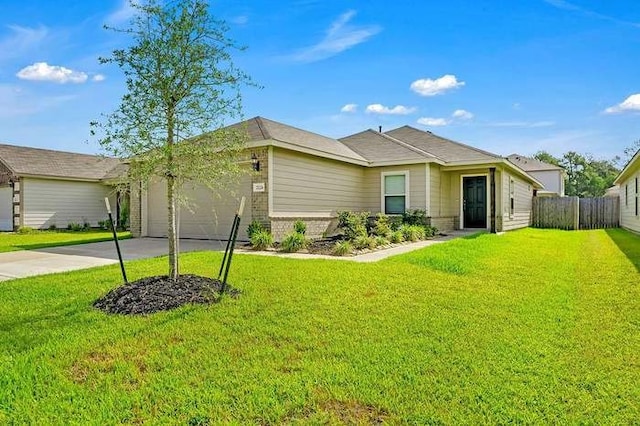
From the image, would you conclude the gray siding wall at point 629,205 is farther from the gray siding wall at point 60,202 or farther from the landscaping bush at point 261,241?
the gray siding wall at point 60,202

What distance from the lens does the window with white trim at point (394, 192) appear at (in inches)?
601

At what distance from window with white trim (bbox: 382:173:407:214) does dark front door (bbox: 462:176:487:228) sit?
3.19 meters

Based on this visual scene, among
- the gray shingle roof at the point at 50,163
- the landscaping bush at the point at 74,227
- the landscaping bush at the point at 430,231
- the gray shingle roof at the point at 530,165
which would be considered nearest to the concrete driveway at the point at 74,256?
the landscaping bush at the point at 430,231

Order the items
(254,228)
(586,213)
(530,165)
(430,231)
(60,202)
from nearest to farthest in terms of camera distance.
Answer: (254,228) → (430,231) → (60,202) → (586,213) → (530,165)

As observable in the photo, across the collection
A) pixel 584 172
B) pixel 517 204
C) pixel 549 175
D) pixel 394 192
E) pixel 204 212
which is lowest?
pixel 204 212

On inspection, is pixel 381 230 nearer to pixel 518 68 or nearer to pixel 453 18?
pixel 453 18

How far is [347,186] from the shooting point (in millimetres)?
15117

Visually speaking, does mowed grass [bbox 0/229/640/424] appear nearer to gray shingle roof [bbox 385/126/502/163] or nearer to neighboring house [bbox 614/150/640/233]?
gray shingle roof [bbox 385/126/502/163]

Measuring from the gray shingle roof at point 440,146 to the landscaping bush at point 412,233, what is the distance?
355 centimetres

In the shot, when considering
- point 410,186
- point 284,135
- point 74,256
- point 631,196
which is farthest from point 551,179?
point 74,256

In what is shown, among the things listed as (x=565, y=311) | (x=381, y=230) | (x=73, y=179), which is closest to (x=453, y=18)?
(x=381, y=230)

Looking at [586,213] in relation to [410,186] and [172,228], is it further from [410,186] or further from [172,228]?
[172,228]

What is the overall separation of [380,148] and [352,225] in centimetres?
550

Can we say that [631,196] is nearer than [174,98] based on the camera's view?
No
